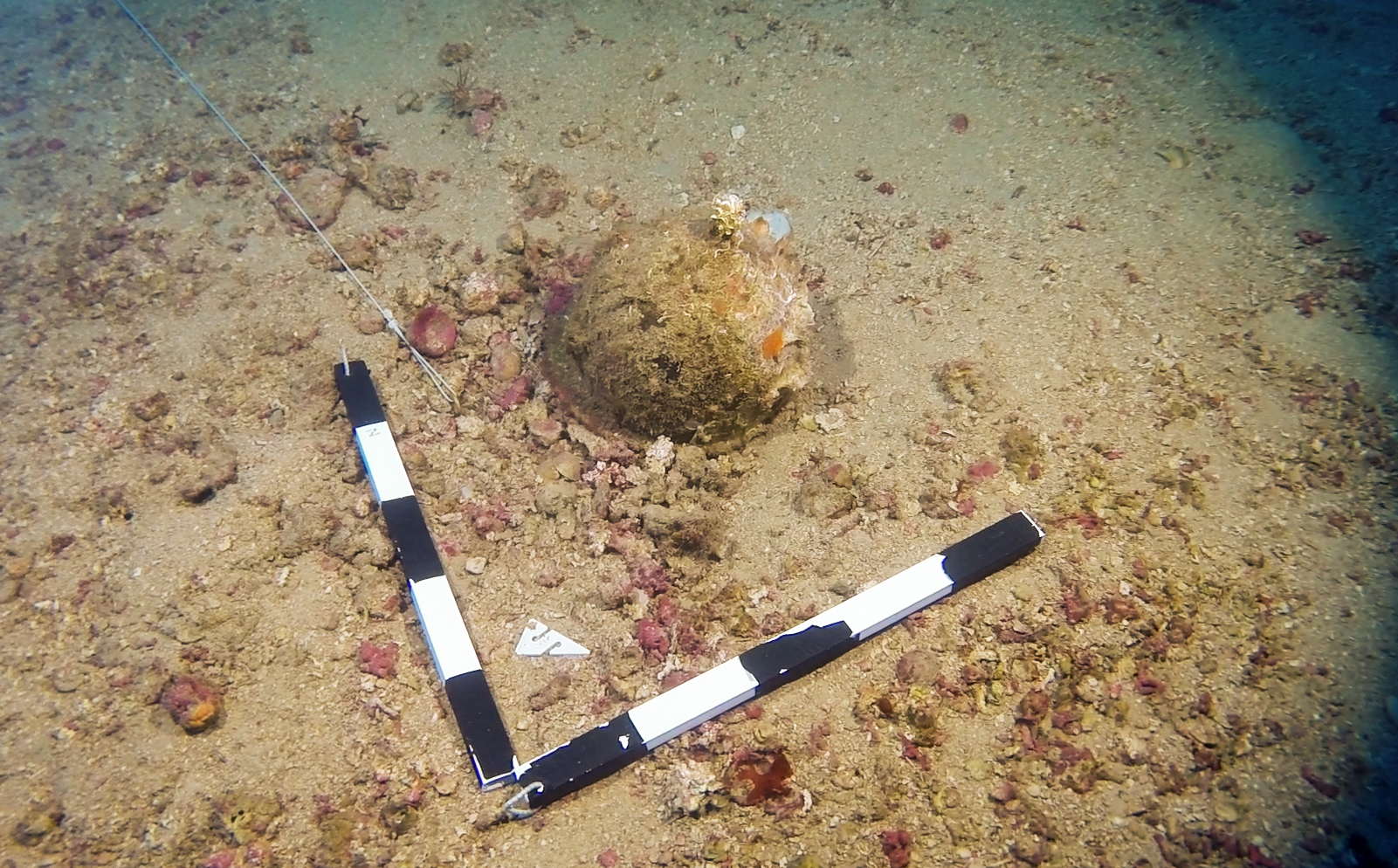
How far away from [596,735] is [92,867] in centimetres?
170

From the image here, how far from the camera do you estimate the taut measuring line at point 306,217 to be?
3615mm

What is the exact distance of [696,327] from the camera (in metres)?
2.89

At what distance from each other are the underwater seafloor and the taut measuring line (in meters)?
0.08

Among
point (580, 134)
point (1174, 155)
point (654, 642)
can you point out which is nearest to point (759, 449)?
point (654, 642)

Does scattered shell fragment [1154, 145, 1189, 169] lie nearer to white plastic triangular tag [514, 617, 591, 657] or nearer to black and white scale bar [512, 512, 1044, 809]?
black and white scale bar [512, 512, 1044, 809]

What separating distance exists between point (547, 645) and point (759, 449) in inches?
49.6

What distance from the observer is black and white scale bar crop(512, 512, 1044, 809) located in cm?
247

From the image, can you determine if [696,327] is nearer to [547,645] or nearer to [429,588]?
[547,645]

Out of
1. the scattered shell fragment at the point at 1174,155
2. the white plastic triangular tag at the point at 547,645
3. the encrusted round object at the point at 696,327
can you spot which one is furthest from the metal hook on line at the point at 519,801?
the scattered shell fragment at the point at 1174,155

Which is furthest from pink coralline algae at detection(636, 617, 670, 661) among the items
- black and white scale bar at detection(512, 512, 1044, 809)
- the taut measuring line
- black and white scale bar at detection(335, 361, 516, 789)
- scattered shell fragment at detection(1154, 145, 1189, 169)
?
scattered shell fragment at detection(1154, 145, 1189, 169)

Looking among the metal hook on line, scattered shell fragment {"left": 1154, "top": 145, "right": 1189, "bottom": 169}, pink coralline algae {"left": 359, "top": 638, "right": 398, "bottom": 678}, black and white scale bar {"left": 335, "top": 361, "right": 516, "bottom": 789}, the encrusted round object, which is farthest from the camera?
scattered shell fragment {"left": 1154, "top": 145, "right": 1189, "bottom": 169}

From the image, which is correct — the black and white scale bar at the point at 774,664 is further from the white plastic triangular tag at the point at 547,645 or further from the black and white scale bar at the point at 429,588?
the white plastic triangular tag at the point at 547,645

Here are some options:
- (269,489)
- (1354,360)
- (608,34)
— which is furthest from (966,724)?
(608,34)

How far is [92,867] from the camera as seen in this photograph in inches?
93.1
